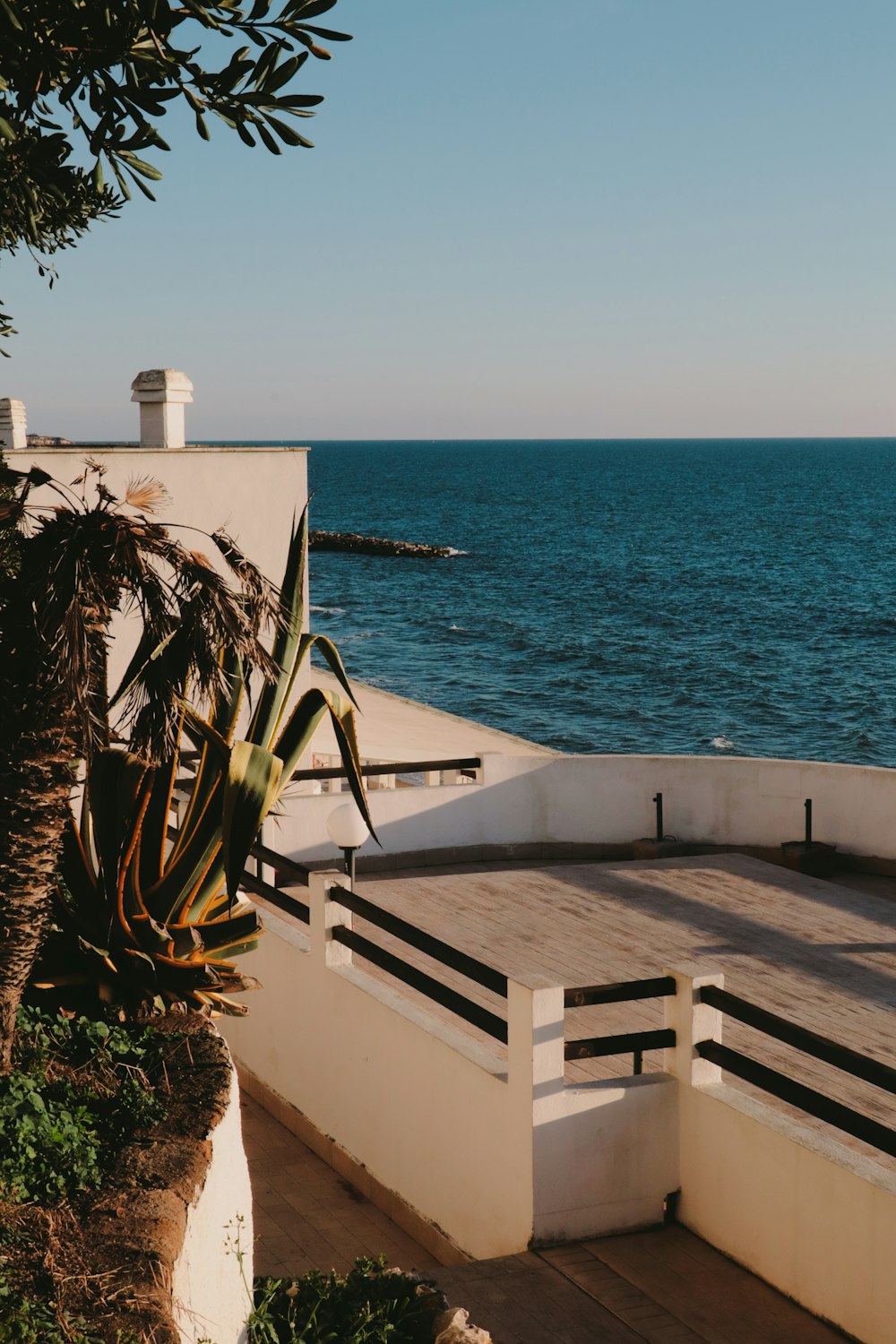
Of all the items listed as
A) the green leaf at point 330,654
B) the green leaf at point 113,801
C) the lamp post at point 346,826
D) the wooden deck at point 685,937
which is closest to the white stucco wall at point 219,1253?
the green leaf at point 113,801

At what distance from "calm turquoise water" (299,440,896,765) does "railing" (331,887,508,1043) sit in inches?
1216

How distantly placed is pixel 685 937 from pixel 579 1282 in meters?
4.46

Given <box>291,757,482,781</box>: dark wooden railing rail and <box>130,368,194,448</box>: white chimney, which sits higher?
<box>130,368,194,448</box>: white chimney

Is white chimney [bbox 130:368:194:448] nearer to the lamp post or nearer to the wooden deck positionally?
the wooden deck

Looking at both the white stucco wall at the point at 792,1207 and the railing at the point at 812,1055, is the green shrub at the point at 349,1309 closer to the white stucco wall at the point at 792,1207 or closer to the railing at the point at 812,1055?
→ the white stucco wall at the point at 792,1207

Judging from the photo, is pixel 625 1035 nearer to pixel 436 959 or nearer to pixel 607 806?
pixel 436 959

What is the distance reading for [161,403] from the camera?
572 inches

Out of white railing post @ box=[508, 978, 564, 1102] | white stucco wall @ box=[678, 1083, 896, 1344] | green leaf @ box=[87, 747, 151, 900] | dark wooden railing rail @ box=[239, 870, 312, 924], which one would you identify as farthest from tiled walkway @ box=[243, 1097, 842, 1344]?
green leaf @ box=[87, 747, 151, 900]

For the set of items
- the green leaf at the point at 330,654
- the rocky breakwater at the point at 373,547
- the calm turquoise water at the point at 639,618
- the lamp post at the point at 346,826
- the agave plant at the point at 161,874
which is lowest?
the calm turquoise water at the point at 639,618

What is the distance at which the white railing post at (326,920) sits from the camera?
8500 mm

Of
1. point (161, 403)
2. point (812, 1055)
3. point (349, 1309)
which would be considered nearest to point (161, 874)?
point (349, 1309)

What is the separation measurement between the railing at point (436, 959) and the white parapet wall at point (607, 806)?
14.7 feet

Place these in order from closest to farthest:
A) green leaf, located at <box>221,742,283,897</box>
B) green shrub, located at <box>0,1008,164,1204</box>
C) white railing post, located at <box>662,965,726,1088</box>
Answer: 1. green shrub, located at <box>0,1008,164,1204</box>
2. green leaf, located at <box>221,742,283,897</box>
3. white railing post, located at <box>662,965,726,1088</box>

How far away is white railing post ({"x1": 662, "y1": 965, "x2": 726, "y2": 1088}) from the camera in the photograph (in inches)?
268
